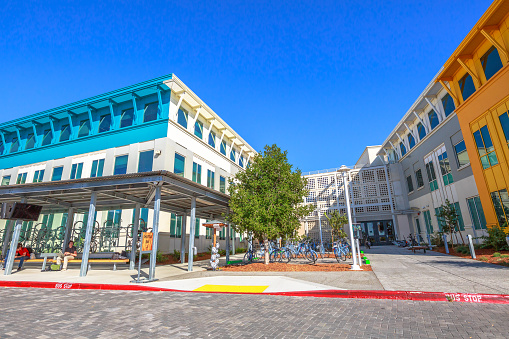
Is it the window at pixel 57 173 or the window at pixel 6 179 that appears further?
the window at pixel 6 179

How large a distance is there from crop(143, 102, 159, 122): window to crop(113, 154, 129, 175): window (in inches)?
137

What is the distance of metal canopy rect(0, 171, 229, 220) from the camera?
11.0 m

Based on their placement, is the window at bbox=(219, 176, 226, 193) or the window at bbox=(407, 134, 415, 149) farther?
the window at bbox=(407, 134, 415, 149)

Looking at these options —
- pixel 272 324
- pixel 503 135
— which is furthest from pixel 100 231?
pixel 503 135

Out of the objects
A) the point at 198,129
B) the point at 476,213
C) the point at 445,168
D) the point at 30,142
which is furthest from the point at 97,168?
the point at 445,168

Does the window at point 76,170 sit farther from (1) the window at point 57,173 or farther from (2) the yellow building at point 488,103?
(2) the yellow building at point 488,103

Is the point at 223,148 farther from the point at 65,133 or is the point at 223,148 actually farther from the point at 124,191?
the point at 124,191

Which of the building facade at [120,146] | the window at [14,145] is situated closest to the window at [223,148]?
the building facade at [120,146]

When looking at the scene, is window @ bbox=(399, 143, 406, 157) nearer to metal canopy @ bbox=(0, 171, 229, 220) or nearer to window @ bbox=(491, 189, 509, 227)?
window @ bbox=(491, 189, 509, 227)

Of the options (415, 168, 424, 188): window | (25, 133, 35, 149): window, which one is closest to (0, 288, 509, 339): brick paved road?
(25, 133, 35, 149): window

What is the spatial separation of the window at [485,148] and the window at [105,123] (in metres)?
28.4

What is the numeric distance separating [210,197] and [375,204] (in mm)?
27221

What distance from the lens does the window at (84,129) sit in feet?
74.2

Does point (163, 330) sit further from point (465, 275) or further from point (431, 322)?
point (465, 275)
